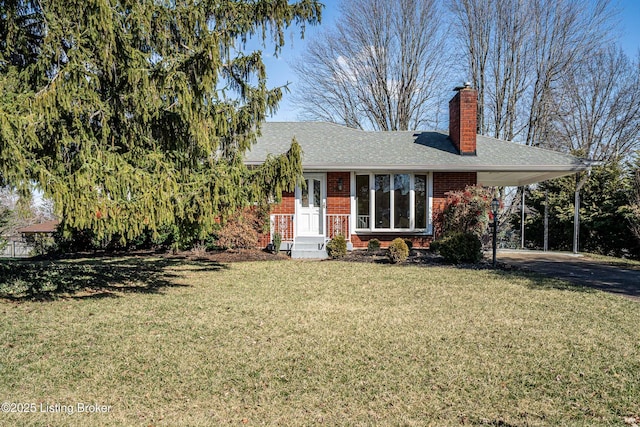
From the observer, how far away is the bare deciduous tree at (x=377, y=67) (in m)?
25.9

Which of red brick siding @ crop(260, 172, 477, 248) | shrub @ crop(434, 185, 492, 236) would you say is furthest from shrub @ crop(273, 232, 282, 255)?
shrub @ crop(434, 185, 492, 236)

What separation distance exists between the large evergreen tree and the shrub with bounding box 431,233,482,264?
5.73 m

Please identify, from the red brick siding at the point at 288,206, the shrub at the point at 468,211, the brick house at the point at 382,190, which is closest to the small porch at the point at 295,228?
the brick house at the point at 382,190

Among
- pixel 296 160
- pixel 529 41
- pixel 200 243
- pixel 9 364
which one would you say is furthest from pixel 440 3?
pixel 9 364

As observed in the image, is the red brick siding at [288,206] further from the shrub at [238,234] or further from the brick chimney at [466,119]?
the brick chimney at [466,119]

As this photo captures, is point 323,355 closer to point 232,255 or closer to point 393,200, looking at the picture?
point 232,255

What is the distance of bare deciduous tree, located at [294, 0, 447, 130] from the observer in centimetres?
2591

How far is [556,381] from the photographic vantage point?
13.7 ft

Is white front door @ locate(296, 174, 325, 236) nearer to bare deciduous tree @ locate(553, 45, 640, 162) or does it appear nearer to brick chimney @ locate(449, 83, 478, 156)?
brick chimney @ locate(449, 83, 478, 156)

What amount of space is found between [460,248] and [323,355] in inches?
299

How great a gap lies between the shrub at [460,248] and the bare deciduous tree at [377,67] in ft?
54.9

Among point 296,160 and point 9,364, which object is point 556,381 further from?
point 9,364

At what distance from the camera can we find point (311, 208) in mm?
14664

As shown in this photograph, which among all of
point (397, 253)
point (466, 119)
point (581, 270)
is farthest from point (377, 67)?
point (581, 270)
